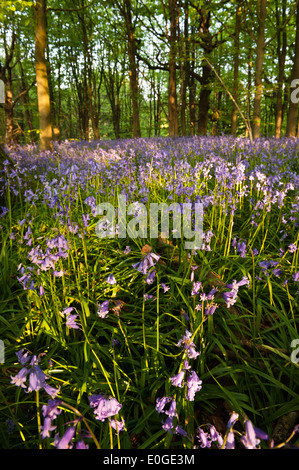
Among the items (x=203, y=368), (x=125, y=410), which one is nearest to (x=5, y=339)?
(x=125, y=410)

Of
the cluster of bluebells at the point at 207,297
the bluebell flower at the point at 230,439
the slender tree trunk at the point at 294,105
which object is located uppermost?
the slender tree trunk at the point at 294,105

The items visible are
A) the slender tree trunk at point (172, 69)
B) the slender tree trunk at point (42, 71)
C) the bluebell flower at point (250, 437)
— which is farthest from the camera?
the slender tree trunk at point (172, 69)

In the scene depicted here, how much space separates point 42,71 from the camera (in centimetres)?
671

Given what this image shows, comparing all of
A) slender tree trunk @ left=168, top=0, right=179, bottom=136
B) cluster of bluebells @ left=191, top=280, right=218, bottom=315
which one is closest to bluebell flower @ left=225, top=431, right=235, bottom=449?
cluster of bluebells @ left=191, top=280, right=218, bottom=315

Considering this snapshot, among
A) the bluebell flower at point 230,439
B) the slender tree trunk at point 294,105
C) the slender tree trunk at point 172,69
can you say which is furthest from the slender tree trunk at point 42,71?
the slender tree trunk at point 294,105

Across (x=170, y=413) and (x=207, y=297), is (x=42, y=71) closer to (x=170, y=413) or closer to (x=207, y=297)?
(x=207, y=297)

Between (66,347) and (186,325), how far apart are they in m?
0.79

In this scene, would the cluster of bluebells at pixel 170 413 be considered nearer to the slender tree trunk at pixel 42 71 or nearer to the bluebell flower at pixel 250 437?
the bluebell flower at pixel 250 437

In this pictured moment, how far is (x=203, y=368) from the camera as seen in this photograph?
5.00ft

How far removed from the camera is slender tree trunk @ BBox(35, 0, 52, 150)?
21.1 ft

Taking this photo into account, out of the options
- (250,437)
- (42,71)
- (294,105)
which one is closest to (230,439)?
(250,437)

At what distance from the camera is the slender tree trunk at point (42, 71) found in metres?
6.45

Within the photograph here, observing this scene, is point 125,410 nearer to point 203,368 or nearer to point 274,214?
point 203,368
